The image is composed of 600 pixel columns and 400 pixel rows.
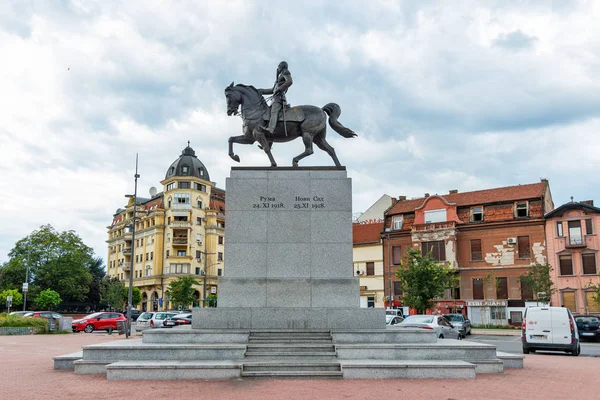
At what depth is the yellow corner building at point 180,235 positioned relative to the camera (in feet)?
273

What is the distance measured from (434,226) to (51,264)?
50.7 metres

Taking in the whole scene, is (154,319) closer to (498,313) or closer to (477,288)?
(477,288)

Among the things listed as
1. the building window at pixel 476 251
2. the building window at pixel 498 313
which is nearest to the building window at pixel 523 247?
the building window at pixel 476 251

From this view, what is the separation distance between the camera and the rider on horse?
16625 mm

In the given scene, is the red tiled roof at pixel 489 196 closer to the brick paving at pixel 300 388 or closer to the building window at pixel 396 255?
the building window at pixel 396 255

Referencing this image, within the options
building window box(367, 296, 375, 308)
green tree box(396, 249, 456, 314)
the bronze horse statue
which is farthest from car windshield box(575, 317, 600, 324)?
building window box(367, 296, 375, 308)

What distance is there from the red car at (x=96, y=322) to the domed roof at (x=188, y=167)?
4581cm

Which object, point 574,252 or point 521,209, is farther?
point 521,209

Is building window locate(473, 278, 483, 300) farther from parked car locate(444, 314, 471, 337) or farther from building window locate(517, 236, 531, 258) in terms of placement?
parked car locate(444, 314, 471, 337)

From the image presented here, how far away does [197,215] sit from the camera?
85125mm

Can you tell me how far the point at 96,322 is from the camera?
40.2m

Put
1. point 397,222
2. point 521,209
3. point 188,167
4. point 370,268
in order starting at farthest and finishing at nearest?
point 188,167 → point 370,268 → point 397,222 → point 521,209

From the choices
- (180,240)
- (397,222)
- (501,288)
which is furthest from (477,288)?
(180,240)

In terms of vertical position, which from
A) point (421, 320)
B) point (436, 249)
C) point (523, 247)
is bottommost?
point (421, 320)
